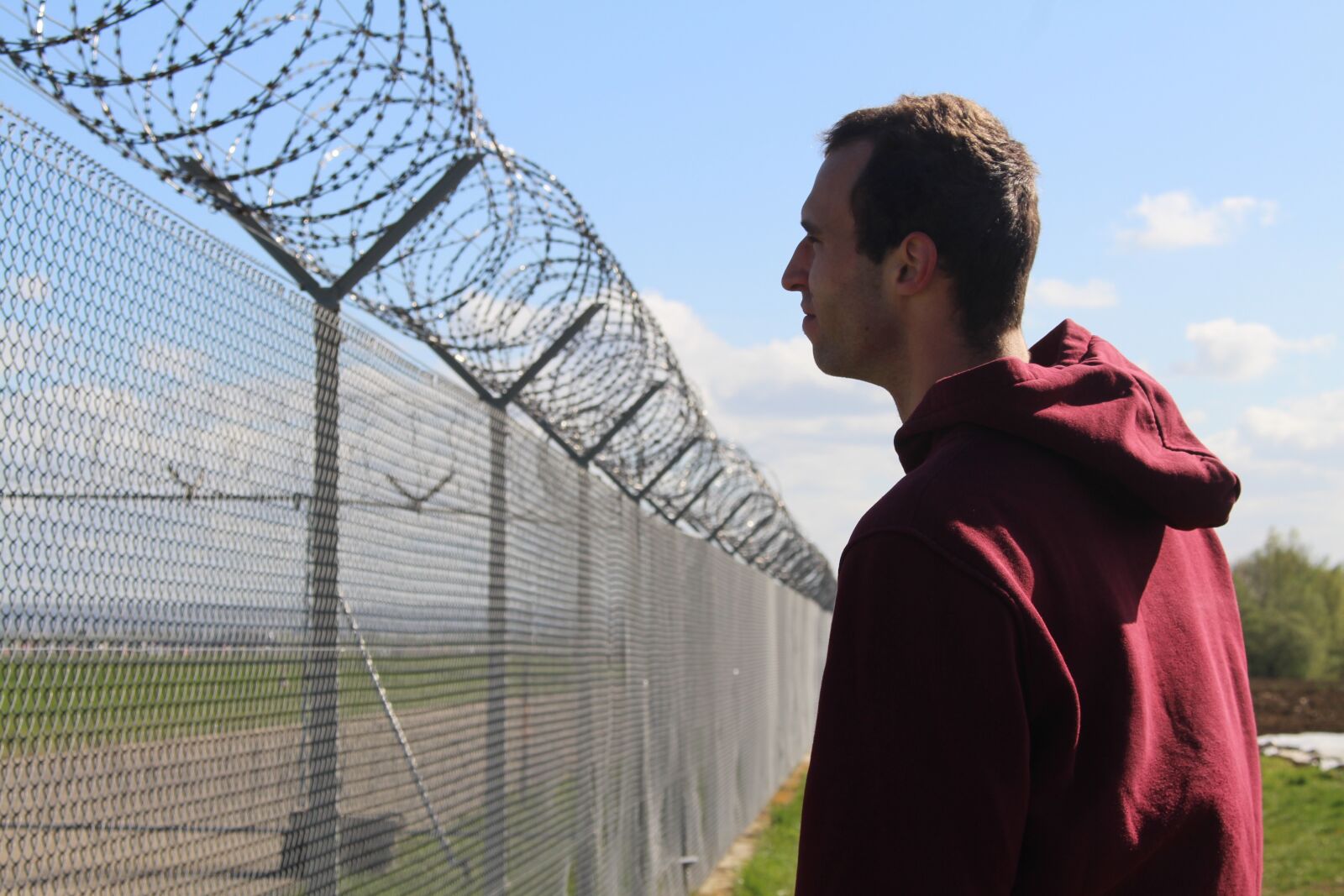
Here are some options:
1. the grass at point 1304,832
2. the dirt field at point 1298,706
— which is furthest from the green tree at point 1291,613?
the grass at point 1304,832

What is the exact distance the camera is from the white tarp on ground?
76.2 feet

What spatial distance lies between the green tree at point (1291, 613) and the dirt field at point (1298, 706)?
7412 mm

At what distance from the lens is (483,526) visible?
4875mm

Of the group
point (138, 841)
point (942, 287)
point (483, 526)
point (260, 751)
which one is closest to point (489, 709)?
point (483, 526)

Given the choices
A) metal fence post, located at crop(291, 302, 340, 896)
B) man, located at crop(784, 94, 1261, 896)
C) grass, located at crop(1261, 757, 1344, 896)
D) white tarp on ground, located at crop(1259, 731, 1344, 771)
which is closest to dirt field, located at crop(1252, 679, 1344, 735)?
white tarp on ground, located at crop(1259, 731, 1344, 771)

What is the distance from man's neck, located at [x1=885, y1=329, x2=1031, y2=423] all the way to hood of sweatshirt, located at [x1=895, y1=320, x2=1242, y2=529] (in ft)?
0.21

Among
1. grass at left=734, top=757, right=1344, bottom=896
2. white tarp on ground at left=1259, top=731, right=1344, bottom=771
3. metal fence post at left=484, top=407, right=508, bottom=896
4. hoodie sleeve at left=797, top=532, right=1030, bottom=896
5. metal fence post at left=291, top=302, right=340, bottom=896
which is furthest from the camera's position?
white tarp on ground at left=1259, top=731, right=1344, bottom=771

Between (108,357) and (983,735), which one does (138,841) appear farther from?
(983,735)

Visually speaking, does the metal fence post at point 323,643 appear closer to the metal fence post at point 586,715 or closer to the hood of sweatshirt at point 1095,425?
the hood of sweatshirt at point 1095,425

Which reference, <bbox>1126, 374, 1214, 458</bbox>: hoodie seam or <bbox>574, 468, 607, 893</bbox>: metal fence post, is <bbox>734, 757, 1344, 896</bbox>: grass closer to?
<bbox>574, 468, 607, 893</bbox>: metal fence post

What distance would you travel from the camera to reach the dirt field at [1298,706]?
3628 cm

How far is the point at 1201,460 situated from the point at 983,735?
588mm

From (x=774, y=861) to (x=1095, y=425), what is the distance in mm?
10407

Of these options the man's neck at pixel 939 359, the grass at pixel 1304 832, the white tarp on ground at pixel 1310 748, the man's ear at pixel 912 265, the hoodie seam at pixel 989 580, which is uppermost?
the man's ear at pixel 912 265
